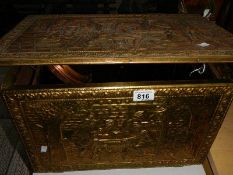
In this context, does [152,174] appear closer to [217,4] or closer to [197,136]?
[197,136]

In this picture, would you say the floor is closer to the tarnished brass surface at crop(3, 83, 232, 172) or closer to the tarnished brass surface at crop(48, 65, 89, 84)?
the tarnished brass surface at crop(3, 83, 232, 172)

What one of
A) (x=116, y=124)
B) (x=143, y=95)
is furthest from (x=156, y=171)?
(x=143, y=95)

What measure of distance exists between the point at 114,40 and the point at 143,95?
32 centimetres

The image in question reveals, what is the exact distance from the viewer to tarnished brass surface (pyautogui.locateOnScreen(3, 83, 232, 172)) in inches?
41.8

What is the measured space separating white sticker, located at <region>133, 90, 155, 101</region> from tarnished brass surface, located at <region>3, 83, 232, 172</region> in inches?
0.9

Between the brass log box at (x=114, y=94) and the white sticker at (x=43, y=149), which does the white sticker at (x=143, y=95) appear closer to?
the brass log box at (x=114, y=94)

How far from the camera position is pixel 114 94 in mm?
1062

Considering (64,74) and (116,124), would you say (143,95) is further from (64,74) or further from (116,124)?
(64,74)

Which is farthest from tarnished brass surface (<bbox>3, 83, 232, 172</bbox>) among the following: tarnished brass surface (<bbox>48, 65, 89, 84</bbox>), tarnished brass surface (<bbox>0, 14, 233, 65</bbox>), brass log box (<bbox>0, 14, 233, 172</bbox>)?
tarnished brass surface (<bbox>48, 65, 89, 84</bbox>)

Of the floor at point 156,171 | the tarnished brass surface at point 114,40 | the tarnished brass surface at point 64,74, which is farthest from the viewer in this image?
the floor at point 156,171

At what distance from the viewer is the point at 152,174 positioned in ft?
4.69

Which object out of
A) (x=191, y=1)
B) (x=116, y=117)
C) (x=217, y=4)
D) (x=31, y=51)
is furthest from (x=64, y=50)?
(x=217, y=4)

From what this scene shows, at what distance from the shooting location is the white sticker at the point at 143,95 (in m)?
1.06

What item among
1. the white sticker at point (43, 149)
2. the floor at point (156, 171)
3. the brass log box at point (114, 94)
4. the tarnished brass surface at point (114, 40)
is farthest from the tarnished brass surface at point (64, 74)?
the floor at point (156, 171)
